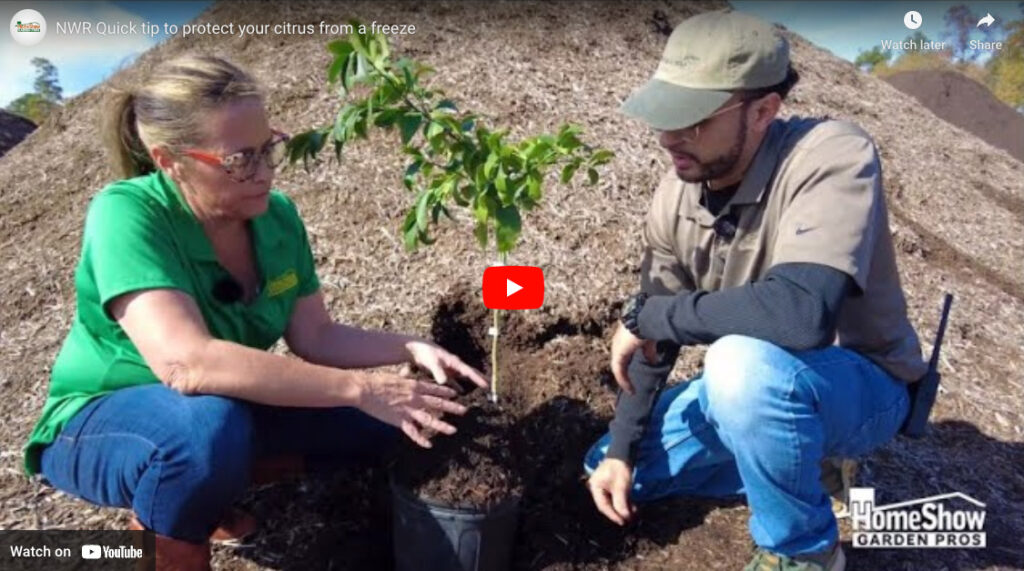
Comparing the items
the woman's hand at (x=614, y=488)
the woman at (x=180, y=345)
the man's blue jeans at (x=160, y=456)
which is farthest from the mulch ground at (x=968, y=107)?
the man's blue jeans at (x=160, y=456)

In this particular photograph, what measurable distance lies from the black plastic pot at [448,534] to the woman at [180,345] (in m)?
0.27

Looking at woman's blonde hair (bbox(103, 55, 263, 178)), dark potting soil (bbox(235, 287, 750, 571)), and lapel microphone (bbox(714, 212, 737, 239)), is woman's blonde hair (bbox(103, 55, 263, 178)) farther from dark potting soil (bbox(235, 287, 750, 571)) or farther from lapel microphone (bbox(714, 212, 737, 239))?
lapel microphone (bbox(714, 212, 737, 239))

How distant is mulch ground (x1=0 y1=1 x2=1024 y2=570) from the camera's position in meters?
2.58

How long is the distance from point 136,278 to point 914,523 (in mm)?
2342

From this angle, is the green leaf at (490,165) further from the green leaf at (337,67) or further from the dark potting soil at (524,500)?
the dark potting soil at (524,500)

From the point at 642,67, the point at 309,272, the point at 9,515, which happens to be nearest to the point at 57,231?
the point at 9,515

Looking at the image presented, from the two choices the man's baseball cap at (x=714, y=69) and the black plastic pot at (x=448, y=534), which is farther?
the black plastic pot at (x=448, y=534)

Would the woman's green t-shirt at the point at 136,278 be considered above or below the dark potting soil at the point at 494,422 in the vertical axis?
above

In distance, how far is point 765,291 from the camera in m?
1.94

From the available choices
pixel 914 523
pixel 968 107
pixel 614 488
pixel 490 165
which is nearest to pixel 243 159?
pixel 490 165

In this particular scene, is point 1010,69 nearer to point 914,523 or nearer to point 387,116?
point 914,523

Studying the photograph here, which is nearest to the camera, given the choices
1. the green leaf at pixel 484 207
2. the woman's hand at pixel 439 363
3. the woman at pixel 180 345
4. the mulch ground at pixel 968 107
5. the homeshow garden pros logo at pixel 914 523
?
the woman at pixel 180 345

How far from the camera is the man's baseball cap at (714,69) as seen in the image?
204 cm

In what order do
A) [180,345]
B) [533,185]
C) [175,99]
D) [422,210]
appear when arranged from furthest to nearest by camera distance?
[422,210]
[533,185]
[175,99]
[180,345]
